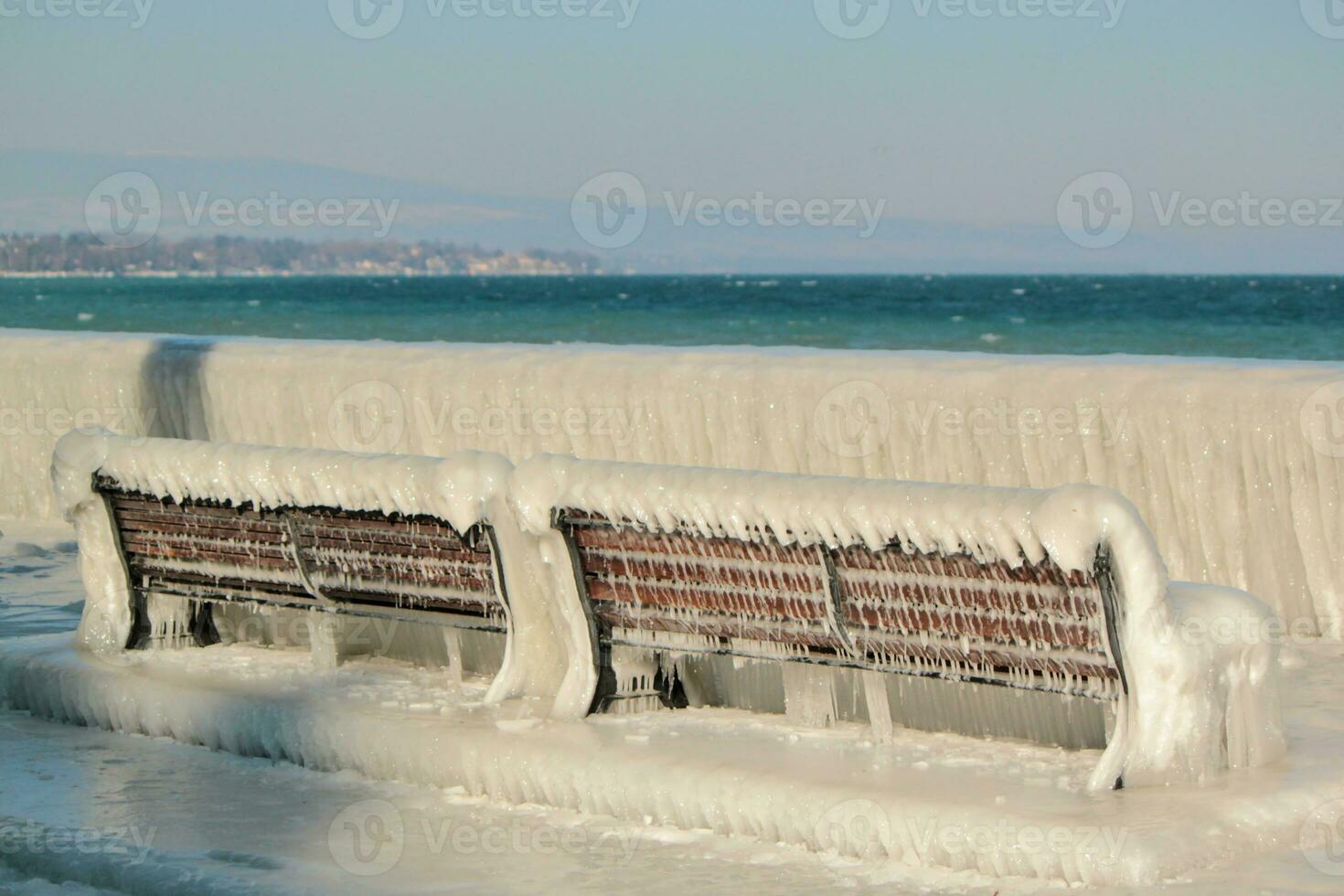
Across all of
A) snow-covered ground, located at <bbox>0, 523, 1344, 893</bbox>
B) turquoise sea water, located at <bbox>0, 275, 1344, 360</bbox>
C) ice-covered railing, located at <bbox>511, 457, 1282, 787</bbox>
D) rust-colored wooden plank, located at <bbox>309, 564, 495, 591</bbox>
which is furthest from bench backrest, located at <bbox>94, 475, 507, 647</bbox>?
turquoise sea water, located at <bbox>0, 275, 1344, 360</bbox>

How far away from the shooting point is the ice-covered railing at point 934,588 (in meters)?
4.44

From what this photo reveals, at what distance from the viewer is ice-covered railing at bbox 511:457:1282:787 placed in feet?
14.6

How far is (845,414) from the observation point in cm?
802

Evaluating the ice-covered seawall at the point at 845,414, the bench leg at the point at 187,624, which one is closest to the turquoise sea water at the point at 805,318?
the ice-covered seawall at the point at 845,414

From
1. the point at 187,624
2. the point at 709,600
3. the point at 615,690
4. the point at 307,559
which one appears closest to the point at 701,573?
the point at 709,600

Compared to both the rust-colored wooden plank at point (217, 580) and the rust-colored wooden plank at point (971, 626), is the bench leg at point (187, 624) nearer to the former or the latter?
the rust-colored wooden plank at point (217, 580)

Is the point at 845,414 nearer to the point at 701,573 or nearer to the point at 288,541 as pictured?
the point at 288,541

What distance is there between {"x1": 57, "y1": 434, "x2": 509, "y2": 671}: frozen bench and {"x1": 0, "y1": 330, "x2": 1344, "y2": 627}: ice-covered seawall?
2489 mm

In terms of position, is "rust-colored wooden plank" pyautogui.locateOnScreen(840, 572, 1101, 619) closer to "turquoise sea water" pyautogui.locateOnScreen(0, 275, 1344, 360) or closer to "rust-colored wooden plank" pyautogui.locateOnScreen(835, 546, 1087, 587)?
"rust-colored wooden plank" pyautogui.locateOnScreen(835, 546, 1087, 587)

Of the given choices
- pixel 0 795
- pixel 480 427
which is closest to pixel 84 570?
pixel 0 795

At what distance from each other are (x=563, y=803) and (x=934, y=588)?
1169 millimetres

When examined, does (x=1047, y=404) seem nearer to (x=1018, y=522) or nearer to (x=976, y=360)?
(x=976, y=360)

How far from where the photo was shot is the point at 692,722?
5.41 metres

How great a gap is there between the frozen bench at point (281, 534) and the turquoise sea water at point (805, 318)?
90.9 feet
